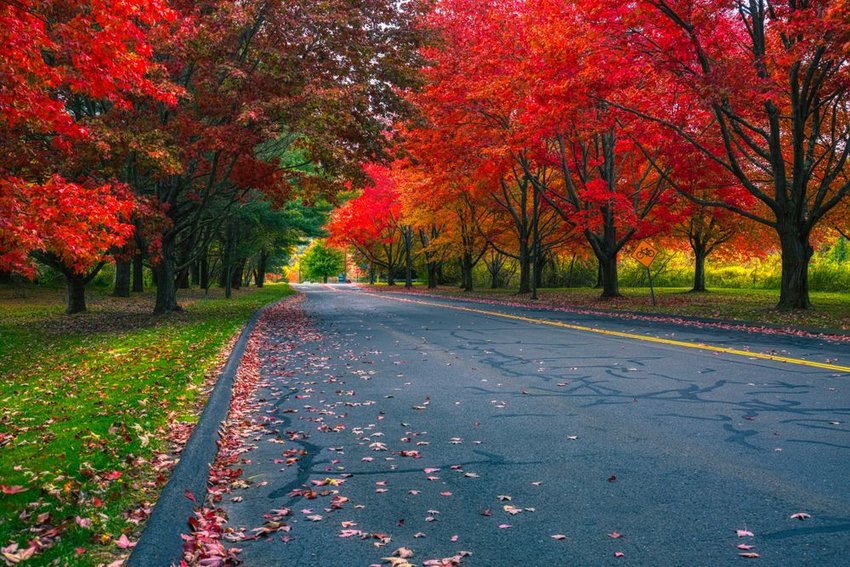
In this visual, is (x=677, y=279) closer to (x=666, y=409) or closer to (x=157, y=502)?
(x=666, y=409)

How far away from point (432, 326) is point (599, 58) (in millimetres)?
8214

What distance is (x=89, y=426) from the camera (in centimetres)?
555

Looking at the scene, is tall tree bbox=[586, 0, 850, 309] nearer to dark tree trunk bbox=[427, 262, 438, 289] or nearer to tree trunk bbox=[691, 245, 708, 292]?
tree trunk bbox=[691, 245, 708, 292]

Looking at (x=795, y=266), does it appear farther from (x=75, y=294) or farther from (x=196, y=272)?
(x=196, y=272)

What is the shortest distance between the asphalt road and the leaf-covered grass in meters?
0.73

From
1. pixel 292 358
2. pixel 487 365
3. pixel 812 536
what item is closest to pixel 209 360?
pixel 292 358

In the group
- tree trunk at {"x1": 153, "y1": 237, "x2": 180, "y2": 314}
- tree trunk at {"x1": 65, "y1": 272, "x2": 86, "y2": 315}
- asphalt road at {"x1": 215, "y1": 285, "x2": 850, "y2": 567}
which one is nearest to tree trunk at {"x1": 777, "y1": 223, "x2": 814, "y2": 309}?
asphalt road at {"x1": 215, "y1": 285, "x2": 850, "y2": 567}

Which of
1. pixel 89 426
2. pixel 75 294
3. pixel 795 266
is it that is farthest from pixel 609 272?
pixel 89 426

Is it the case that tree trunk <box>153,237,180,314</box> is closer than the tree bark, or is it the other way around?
tree trunk <box>153,237,180,314</box>

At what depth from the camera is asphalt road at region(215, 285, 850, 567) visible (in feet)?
10.9

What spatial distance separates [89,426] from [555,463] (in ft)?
13.4

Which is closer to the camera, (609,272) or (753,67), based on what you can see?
(753,67)

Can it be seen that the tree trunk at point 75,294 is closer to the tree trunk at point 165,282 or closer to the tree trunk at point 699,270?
the tree trunk at point 165,282

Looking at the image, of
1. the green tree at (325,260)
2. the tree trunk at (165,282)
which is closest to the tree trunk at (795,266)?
the tree trunk at (165,282)
